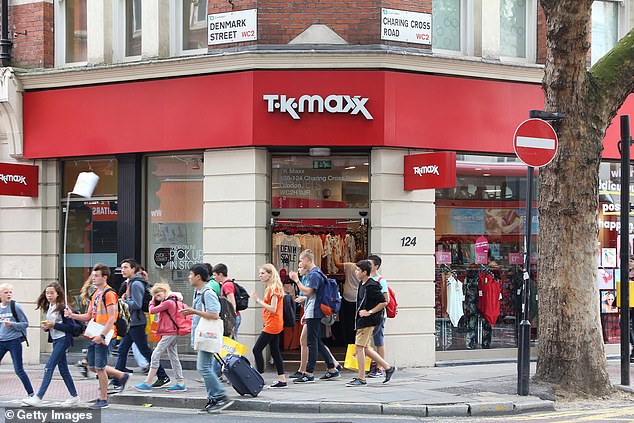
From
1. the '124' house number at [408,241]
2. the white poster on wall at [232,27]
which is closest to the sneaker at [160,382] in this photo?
the '124' house number at [408,241]

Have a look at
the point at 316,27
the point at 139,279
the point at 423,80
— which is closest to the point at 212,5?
the point at 316,27

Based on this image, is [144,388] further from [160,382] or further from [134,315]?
[134,315]

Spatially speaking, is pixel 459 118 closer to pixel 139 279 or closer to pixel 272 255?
pixel 272 255

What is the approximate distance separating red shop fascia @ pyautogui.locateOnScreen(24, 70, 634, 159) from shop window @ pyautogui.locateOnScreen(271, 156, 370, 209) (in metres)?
0.59

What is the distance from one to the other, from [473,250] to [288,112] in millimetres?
4159

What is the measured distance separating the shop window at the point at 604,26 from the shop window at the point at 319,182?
5.52m

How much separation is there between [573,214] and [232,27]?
6.39 meters

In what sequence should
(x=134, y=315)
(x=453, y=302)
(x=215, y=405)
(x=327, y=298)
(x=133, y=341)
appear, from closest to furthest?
(x=215, y=405) < (x=327, y=298) < (x=134, y=315) < (x=133, y=341) < (x=453, y=302)

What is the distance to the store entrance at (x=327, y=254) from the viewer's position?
16500 mm

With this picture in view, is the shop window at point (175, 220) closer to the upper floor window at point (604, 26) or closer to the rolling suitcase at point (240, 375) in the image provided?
the rolling suitcase at point (240, 375)

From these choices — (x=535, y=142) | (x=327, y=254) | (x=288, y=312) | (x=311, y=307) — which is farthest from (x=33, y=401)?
(x=535, y=142)

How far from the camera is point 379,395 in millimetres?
12945

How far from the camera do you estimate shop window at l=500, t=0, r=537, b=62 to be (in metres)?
17.7

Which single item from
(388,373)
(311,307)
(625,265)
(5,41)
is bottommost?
(388,373)
